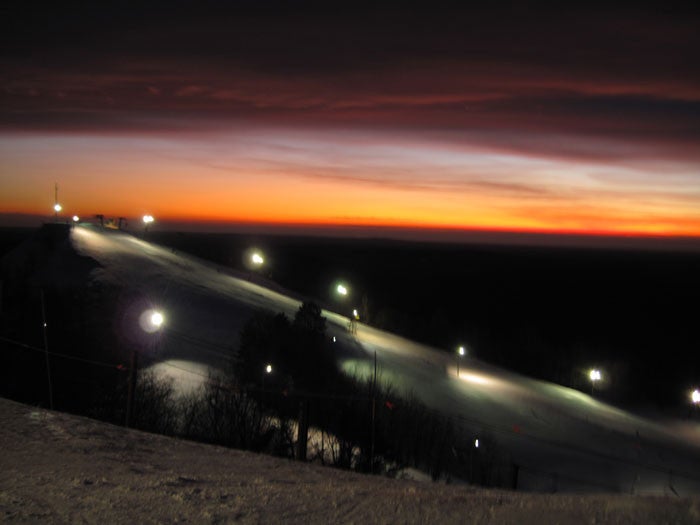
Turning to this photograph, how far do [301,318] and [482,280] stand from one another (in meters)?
124

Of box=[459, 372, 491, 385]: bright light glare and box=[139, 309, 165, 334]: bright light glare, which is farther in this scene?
box=[459, 372, 491, 385]: bright light glare

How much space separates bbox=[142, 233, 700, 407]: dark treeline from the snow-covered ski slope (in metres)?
10.2

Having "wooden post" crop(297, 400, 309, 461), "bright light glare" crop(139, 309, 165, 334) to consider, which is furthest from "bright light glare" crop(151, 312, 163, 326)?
"wooden post" crop(297, 400, 309, 461)

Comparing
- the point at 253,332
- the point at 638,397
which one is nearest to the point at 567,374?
the point at 638,397

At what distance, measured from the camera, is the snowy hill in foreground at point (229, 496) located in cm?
634

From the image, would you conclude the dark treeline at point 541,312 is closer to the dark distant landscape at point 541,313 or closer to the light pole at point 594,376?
the dark distant landscape at point 541,313

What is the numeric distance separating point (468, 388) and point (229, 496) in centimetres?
2955

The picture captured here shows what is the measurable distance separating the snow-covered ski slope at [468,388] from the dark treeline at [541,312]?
1019cm

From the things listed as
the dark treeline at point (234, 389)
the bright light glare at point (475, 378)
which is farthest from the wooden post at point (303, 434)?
the bright light glare at point (475, 378)

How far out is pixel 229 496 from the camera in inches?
287

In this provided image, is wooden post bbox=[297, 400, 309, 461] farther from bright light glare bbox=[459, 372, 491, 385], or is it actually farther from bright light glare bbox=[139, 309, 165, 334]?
bright light glare bbox=[459, 372, 491, 385]

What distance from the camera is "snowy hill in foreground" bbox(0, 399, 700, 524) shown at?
634cm

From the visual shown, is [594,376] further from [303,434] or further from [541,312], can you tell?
[541,312]

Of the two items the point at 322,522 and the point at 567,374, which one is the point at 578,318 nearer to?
the point at 567,374
